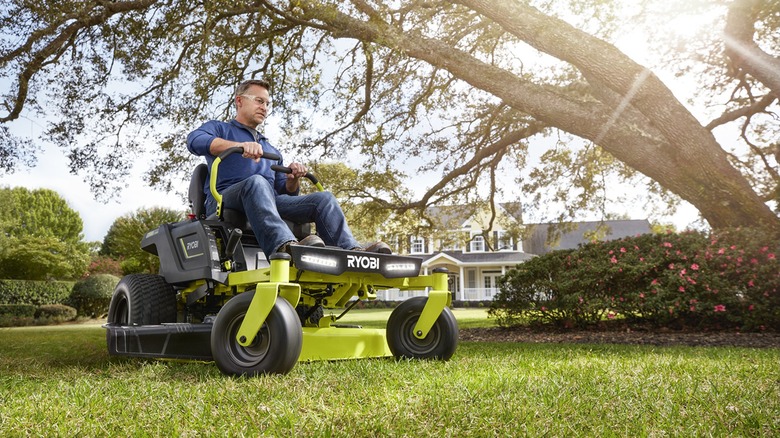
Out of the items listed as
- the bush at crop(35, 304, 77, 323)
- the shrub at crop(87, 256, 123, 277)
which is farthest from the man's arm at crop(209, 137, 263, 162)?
the shrub at crop(87, 256, 123, 277)

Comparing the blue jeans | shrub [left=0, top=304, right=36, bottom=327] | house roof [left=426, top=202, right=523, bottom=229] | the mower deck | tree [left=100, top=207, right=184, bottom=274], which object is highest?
tree [left=100, top=207, right=184, bottom=274]

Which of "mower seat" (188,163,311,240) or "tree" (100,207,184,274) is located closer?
"mower seat" (188,163,311,240)

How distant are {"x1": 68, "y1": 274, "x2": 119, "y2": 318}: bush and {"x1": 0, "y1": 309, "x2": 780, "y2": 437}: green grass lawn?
20.7 m

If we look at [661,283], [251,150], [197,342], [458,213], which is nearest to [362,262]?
[251,150]

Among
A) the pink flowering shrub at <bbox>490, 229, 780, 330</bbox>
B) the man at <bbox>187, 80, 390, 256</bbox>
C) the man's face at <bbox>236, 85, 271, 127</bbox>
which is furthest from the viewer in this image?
the pink flowering shrub at <bbox>490, 229, 780, 330</bbox>

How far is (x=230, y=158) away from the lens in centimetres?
419

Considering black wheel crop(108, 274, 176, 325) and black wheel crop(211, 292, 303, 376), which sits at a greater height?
black wheel crop(108, 274, 176, 325)

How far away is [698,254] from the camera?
8281 millimetres

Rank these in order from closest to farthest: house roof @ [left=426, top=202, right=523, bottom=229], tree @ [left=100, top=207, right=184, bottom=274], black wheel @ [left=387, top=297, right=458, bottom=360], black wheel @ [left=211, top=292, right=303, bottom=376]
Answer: black wheel @ [left=211, top=292, right=303, bottom=376]
black wheel @ [left=387, top=297, right=458, bottom=360]
house roof @ [left=426, top=202, right=523, bottom=229]
tree @ [left=100, top=207, right=184, bottom=274]

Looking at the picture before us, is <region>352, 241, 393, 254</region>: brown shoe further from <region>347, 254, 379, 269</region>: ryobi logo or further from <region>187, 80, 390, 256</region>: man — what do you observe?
<region>347, 254, 379, 269</region>: ryobi logo

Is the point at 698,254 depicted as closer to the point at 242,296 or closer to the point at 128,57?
the point at 242,296

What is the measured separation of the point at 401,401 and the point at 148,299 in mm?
2334

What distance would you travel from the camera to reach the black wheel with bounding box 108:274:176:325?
157 inches

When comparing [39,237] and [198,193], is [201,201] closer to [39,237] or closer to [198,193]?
[198,193]
